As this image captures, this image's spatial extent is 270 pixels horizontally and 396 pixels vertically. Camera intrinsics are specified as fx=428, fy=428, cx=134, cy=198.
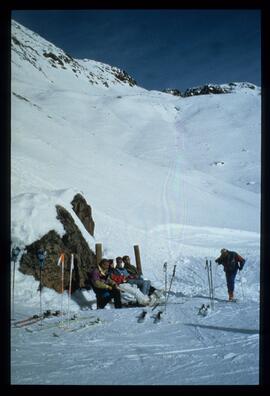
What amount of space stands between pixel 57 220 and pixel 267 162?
5.23 m

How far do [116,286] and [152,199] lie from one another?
12278 mm

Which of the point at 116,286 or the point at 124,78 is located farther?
the point at 124,78

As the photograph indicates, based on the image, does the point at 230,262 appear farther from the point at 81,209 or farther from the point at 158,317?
the point at 81,209

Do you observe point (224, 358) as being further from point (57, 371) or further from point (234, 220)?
point (234, 220)

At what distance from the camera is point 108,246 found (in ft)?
40.2

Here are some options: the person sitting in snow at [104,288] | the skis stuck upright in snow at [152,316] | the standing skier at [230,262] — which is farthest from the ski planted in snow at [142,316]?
the standing skier at [230,262]

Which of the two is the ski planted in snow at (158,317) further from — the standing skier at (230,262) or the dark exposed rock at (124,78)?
the dark exposed rock at (124,78)

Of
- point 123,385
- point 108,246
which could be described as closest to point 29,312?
point 123,385

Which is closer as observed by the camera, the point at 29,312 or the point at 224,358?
the point at 224,358

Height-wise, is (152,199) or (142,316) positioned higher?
(152,199)

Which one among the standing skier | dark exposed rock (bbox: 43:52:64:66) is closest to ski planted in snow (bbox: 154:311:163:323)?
the standing skier

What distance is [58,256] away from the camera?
7.76 m

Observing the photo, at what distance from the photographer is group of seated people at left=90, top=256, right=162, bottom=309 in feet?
22.8

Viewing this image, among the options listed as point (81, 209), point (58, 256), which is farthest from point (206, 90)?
point (58, 256)
